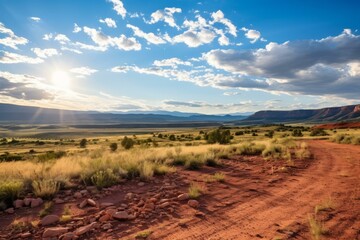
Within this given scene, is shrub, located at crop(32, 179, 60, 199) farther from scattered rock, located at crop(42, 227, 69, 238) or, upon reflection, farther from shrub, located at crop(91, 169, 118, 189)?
scattered rock, located at crop(42, 227, 69, 238)

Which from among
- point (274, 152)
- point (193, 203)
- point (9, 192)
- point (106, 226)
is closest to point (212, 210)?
point (193, 203)

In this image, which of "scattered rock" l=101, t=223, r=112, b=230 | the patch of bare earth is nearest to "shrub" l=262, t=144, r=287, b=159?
the patch of bare earth

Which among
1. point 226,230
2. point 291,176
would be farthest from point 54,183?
point 291,176

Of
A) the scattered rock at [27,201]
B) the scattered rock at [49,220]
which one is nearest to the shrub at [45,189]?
the scattered rock at [27,201]

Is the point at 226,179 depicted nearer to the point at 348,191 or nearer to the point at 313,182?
the point at 313,182

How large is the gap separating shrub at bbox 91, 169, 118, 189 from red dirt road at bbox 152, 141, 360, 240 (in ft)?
11.4

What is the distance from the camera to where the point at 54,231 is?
6156 mm

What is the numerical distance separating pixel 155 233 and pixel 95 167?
235 inches

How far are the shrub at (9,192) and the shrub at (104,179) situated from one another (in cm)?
225

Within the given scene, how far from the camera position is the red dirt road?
6.09 metres

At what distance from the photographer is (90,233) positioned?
20.5 feet

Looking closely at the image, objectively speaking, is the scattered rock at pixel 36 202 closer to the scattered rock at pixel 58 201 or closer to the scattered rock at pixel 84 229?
the scattered rock at pixel 58 201

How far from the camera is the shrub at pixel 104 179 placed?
984 cm

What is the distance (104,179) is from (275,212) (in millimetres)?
5634
